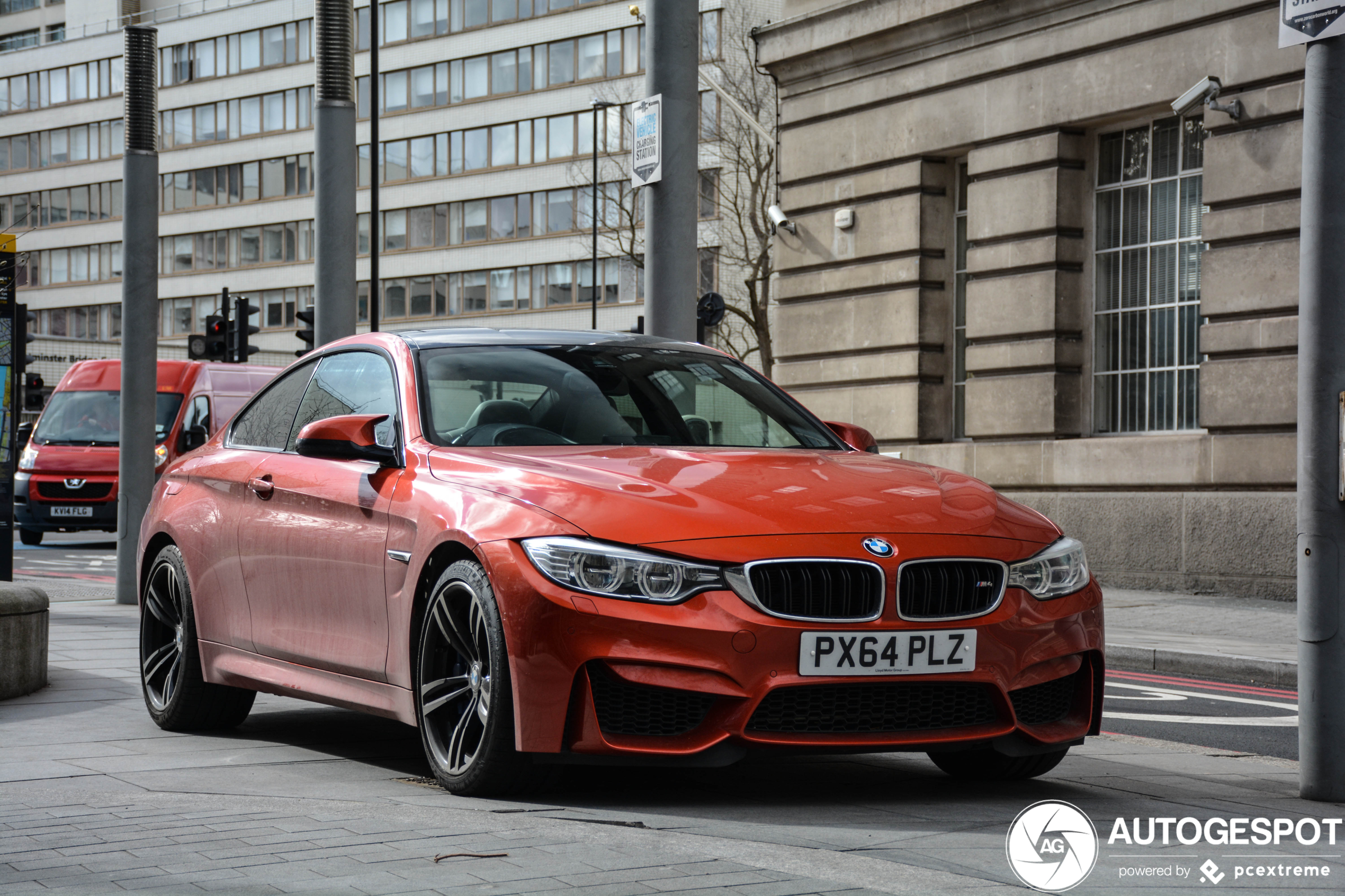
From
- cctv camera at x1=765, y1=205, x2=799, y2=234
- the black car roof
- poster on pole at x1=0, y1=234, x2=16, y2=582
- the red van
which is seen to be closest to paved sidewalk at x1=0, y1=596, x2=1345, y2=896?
the black car roof

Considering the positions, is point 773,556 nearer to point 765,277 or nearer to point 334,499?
point 334,499

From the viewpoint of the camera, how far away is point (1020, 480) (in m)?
18.2

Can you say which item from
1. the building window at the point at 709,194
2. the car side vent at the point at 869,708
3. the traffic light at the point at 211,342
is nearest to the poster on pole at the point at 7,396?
the car side vent at the point at 869,708

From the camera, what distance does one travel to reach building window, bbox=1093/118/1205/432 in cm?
1675

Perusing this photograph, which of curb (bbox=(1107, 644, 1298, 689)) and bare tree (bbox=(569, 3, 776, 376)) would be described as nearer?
curb (bbox=(1107, 644, 1298, 689))

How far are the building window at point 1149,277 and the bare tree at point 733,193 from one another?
18.0 m

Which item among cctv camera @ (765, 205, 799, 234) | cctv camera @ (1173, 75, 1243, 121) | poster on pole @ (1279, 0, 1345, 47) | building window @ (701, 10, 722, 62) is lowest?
poster on pole @ (1279, 0, 1345, 47)

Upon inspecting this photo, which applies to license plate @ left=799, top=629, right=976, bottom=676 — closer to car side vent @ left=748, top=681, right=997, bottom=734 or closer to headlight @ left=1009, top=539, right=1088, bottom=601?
car side vent @ left=748, top=681, right=997, bottom=734

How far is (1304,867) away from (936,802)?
1.13 meters

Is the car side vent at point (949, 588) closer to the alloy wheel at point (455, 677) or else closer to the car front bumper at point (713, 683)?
the car front bumper at point (713, 683)

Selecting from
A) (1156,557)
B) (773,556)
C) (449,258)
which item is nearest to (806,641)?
(773,556)

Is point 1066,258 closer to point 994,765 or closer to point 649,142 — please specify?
point 649,142

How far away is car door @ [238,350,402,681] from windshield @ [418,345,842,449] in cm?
23

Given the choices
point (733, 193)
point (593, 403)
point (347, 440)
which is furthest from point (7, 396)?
point (733, 193)
